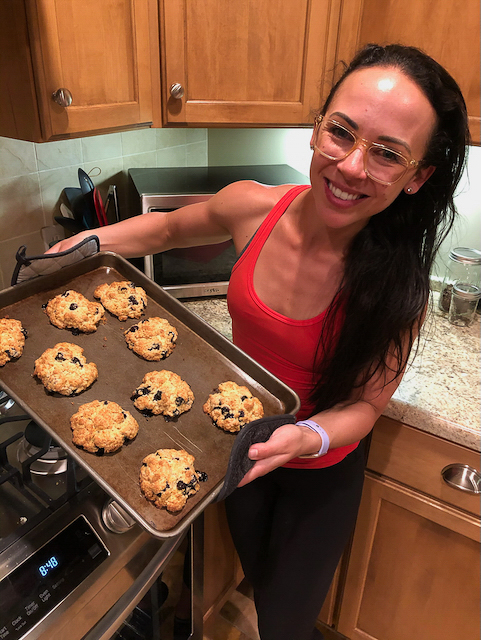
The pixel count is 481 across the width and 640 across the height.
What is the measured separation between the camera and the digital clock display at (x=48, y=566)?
801 millimetres

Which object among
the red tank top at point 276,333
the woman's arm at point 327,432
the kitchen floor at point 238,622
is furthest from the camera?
the kitchen floor at point 238,622

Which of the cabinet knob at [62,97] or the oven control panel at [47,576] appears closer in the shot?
the oven control panel at [47,576]

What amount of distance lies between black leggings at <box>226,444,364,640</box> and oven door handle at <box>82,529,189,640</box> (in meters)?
0.30

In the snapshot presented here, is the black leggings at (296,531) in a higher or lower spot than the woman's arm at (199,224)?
lower

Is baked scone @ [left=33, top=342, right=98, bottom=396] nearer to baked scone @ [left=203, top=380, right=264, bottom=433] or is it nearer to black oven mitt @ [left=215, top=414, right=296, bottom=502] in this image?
baked scone @ [left=203, top=380, right=264, bottom=433]

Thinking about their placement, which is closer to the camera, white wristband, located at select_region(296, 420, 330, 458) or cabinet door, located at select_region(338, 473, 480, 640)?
white wristband, located at select_region(296, 420, 330, 458)

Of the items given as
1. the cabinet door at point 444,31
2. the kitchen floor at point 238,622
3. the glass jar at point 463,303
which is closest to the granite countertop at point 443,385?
the glass jar at point 463,303

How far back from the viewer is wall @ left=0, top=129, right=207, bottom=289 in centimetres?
136

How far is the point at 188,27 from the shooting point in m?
1.21

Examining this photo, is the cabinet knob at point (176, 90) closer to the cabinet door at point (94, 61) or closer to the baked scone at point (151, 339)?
the cabinet door at point (94, 61)

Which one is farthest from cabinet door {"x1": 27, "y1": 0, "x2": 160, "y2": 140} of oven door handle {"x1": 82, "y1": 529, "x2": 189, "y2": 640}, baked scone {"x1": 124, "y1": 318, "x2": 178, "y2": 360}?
oven door handle {"x1": 82, "y1": 529, "x2": 189, "y2": 640}

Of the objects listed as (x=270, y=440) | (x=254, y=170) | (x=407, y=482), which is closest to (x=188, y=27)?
(x=254, y=170)

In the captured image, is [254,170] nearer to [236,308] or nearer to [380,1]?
[380,1]

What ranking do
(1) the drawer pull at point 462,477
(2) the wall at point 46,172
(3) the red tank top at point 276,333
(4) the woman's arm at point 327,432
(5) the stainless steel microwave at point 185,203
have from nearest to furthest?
(4) the woman's arm at point 327,432 → (3) the red tank top at point 276,333 → (1) the drawer pull at point 462,477 → (2) the wall at point 46,172 → (5) the stainless steel microwave at point 185,203
